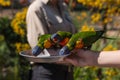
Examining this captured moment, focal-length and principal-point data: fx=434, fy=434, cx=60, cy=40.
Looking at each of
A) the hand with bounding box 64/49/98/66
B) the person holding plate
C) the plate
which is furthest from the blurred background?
the hand with bounding box 64/49/98/66

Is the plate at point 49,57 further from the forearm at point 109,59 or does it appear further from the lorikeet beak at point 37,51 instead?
the forearm at point 109,59

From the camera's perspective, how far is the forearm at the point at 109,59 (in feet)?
6.06

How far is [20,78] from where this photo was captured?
5742 mm

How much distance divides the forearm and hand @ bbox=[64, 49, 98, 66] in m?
0.02

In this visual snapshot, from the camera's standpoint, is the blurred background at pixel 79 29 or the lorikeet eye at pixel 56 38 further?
the blurred background at pixel 79 29

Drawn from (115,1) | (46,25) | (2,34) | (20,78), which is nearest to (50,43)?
(46,25)

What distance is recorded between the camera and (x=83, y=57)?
75.8 inches

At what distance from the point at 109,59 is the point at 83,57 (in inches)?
4.8

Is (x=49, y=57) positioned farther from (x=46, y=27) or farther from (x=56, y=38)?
(x=46, y=27)

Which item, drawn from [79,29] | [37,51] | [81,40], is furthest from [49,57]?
[79,29]

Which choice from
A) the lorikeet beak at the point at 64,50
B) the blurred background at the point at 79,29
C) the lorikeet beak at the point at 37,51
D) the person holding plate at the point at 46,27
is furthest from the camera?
the blurred background at the point at 79,29

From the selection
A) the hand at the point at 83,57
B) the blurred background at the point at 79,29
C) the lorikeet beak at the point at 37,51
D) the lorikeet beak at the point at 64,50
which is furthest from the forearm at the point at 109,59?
the blurred background at the point at 79,29

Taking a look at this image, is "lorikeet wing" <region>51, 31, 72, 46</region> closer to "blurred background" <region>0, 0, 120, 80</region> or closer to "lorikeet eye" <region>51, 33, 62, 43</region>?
"lorikeet eye" <region>51, 33, 62, 43</region>

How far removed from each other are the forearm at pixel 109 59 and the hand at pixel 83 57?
22 mm
